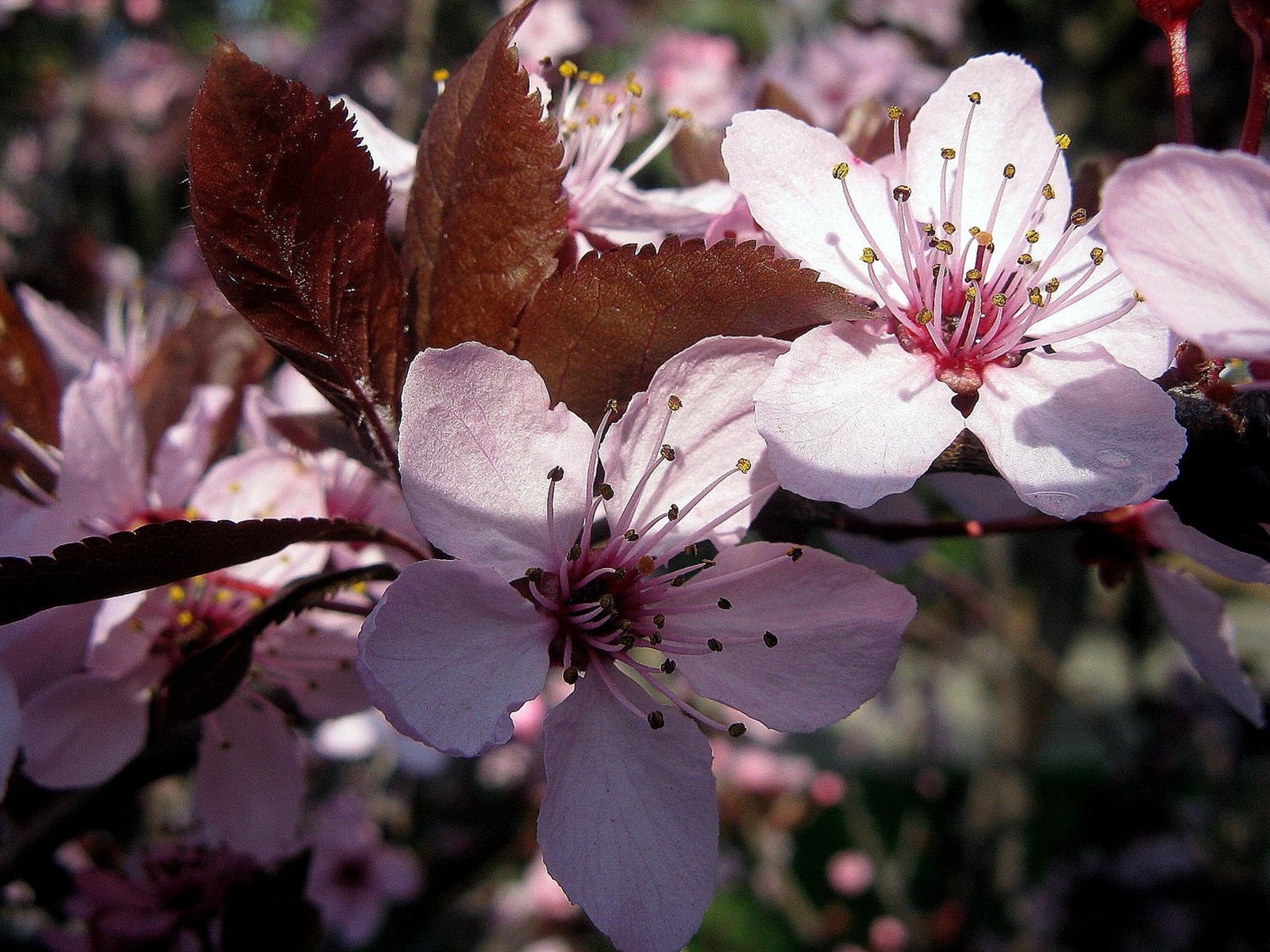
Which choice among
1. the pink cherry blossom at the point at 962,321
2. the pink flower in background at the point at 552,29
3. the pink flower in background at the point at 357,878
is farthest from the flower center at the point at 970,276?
the pink flower in background at the point at 552,29

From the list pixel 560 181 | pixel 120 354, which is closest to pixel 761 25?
pixel 120 354

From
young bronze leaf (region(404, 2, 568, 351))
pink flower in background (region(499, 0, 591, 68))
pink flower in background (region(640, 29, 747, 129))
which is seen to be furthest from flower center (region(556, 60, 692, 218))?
pink flower in background (region(640, 29, 747, 129))

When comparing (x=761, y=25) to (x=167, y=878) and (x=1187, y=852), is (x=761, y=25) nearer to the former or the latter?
(x=1187, y=852)

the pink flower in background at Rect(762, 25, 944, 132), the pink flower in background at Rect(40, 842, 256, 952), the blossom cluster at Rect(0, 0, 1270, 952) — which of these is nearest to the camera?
the blossom cluster at Rect(0, 0, 1270, 952)

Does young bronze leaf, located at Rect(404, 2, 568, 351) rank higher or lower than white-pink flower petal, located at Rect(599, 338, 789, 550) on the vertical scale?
higher

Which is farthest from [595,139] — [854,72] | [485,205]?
[854,72]

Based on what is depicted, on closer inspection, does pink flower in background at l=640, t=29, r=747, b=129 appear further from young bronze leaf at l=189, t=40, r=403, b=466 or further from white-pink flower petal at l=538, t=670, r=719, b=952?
white-pink flower petal at l=538, t=670, r=719, b=952

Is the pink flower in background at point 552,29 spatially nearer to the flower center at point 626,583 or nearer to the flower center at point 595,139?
the flower center at point 595,139
